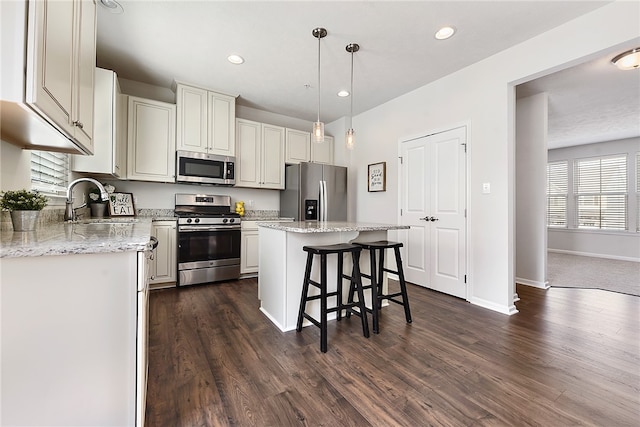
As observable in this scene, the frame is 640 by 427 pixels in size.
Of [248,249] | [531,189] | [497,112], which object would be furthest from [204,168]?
[531,189]

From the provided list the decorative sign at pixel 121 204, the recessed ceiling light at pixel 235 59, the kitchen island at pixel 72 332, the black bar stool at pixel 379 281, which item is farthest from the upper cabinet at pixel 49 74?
the black bar stool at pixel 379 281

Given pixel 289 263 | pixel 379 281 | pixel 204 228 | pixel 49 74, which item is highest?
pixel 49 74

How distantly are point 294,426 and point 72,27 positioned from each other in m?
2.14

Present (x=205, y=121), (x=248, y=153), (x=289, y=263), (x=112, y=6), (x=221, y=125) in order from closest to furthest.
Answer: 1. (x=112, y=6)
2. (x=289, y=263)
3. (x=205, y=121)
4. (x=221, y=125)
5. (x=248, y=153)

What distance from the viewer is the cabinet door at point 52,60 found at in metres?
0.93

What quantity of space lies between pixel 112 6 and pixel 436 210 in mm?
3710

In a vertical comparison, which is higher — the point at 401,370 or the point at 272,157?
the point at 272,157

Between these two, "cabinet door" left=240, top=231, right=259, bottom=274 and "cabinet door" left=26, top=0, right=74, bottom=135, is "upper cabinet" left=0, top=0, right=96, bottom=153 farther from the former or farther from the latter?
"cabinet door" left=240, top=231, right=259, bottom=274

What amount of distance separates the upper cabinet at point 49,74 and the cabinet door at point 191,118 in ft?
6.21

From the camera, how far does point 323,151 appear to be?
488 centimetres

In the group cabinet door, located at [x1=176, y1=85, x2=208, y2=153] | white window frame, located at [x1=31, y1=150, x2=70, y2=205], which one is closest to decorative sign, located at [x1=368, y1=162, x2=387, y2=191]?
cabinet door, located at [x1=176, y1=85, x2=208, y2=153]

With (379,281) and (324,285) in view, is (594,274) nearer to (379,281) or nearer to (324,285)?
(379,281)

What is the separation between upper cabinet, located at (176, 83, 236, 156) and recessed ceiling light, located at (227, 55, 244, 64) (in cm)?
87

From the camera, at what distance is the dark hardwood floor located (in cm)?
138
